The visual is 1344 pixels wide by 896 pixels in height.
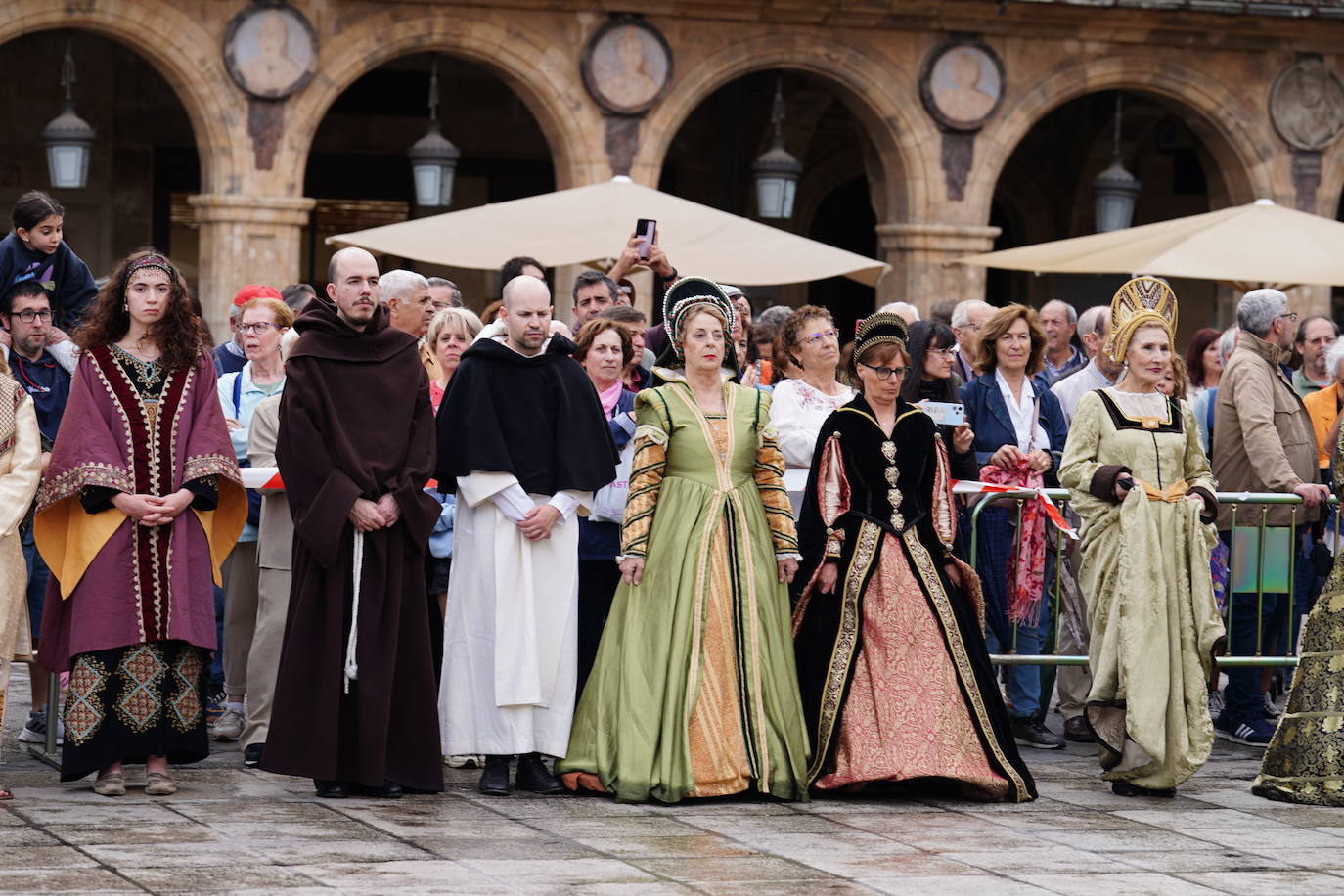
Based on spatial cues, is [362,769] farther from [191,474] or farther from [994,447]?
[994,447]

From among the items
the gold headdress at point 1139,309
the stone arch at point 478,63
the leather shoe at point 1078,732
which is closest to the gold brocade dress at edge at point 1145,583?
the gold headdress at point 1139,309

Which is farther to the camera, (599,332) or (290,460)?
(599,332)

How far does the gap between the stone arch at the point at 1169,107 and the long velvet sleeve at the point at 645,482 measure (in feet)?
38.2

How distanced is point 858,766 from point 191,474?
246cm

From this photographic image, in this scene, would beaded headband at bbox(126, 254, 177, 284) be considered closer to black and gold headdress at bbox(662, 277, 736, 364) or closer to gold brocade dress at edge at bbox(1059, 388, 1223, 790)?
black and gold headdress at bbox(662, 277, 736, 364)

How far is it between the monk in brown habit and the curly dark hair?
1.25 feet

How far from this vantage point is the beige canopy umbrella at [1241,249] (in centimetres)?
1189

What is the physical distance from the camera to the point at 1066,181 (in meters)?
22.9

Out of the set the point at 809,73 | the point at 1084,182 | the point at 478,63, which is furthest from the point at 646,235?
the point at 1084,182

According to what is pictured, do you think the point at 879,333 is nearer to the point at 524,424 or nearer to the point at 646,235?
the point at 524,424

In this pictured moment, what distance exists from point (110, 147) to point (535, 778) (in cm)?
1348

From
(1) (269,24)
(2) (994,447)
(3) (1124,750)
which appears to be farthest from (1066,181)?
(3) (1124,750)

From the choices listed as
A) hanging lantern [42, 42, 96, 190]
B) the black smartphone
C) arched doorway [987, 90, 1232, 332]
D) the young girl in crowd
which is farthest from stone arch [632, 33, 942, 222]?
the young girl in crowd

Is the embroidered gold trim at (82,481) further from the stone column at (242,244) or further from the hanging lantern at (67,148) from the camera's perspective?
the stone column at (242,244)
